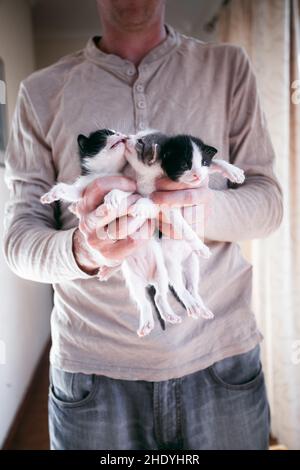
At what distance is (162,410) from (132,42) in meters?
0.49

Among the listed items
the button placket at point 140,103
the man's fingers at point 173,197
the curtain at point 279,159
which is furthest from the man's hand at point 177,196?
the curtain at point 279,159

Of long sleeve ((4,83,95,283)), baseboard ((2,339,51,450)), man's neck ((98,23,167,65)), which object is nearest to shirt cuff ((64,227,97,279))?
long sleeve ((4,83,95,283))

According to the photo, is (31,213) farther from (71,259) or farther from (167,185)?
(167,185)

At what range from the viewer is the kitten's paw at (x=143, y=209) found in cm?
26

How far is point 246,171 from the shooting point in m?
0.39

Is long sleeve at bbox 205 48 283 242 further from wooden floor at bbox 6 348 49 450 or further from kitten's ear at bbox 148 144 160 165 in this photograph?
wooden floor at bbox 6 348 49 450

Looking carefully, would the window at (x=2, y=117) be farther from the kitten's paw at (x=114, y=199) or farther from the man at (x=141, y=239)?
the kitten's paw at (x=114, y=199)

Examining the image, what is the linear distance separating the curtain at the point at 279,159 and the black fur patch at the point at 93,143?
0.97 ft

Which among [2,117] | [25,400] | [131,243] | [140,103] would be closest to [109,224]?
[131,243]

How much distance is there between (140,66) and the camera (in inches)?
15.4

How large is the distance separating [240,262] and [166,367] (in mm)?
185

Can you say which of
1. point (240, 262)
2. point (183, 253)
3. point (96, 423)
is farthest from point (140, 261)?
point (96, 423)

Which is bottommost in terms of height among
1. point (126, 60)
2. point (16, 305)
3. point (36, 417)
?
point (36, 417)

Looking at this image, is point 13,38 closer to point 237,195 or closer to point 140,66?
point 140,66
